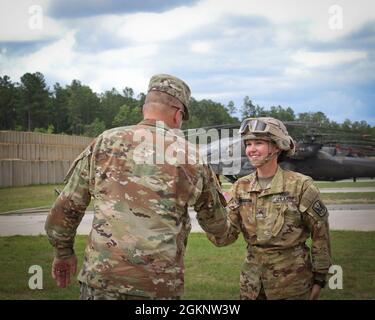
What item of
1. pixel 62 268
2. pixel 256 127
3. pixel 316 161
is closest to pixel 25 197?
pixel 316 161

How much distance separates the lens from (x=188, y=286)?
5.30 meters

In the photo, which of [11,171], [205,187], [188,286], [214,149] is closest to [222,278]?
[188,286]

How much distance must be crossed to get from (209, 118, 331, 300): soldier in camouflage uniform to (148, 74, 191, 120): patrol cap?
56cm

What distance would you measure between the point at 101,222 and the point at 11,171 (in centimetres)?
1470

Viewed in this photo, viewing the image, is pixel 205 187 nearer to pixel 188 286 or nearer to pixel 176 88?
pixel 176 88

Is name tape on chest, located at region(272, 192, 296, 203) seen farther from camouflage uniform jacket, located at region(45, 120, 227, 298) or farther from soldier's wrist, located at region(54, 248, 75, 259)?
soldier's wrist, located at region(54, 248, 75, 259)

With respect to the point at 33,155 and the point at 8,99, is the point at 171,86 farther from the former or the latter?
the point at 33,155

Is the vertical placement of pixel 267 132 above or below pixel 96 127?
below

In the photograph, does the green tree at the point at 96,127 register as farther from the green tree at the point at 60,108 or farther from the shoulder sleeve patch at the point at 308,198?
the shoulder sleeve patch at the point at 308,198

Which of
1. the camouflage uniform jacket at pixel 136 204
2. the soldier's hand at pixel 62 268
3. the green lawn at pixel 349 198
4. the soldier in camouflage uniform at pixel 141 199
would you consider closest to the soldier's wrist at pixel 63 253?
the soldier's hand at pixel 62 268

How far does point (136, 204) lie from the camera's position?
234 cm

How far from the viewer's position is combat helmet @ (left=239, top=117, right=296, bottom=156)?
291 cm

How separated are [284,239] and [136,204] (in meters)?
0.93
